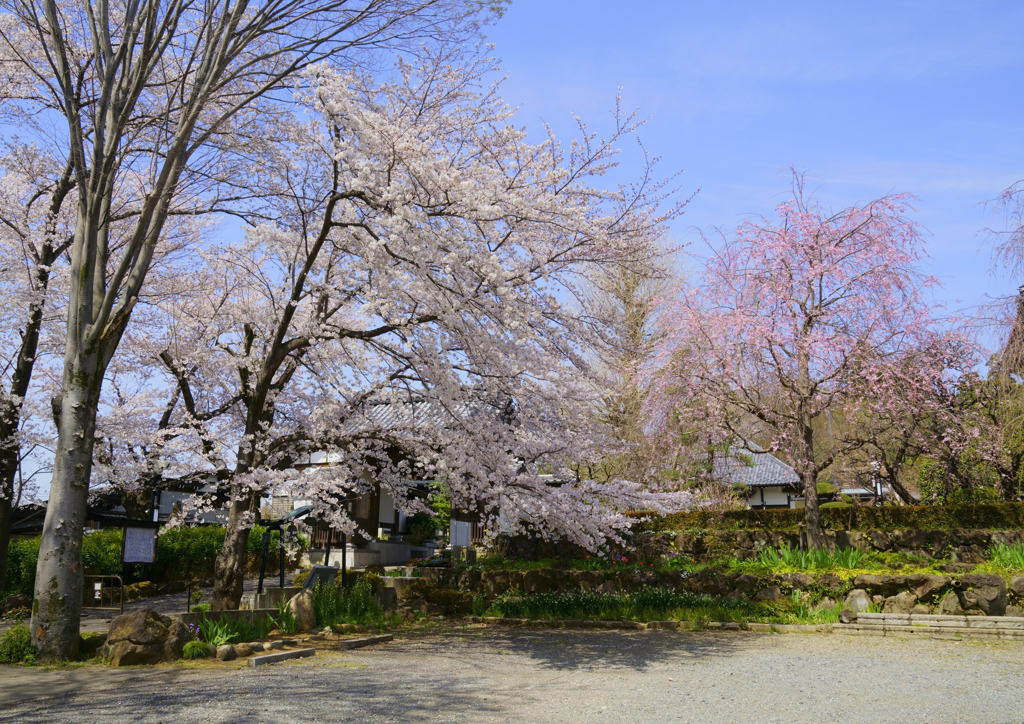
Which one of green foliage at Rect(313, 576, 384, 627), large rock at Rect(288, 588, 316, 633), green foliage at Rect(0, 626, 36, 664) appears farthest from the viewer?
green foliage at Rect(313, 576, 384, 627)

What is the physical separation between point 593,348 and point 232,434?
8188 millimetres

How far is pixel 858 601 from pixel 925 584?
3.49 ft

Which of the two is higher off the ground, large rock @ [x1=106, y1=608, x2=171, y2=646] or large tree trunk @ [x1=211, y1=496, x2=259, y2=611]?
large tree trunk @ [x1=211, y1=496, x2=259, y2=611]

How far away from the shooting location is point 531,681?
756cm

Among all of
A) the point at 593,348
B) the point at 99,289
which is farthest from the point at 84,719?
the point at 593,348

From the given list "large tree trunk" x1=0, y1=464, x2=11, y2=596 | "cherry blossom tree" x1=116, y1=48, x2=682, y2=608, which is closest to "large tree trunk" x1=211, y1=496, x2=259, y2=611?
"cherry blossom tree" x1=116, y1=48, x2=682, y2=608

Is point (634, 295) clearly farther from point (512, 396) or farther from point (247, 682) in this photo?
point (247, 682)

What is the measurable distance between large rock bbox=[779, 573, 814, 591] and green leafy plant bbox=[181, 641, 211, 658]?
956 cm

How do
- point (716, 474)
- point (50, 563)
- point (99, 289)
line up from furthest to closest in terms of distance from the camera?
1. point (716, 474)
2. point (99, 289)
3. point (50, 563)

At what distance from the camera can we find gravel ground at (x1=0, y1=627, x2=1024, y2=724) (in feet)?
19.2

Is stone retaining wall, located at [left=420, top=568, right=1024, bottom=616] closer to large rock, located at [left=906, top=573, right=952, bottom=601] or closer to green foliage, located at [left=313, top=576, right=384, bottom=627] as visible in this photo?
large rock, located at [left=906, top=573, right=952, bottom=601]

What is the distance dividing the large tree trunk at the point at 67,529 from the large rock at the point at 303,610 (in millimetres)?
2882

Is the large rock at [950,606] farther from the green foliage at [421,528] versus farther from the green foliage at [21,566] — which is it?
the green foliage at [21,566]

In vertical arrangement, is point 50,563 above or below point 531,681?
above
